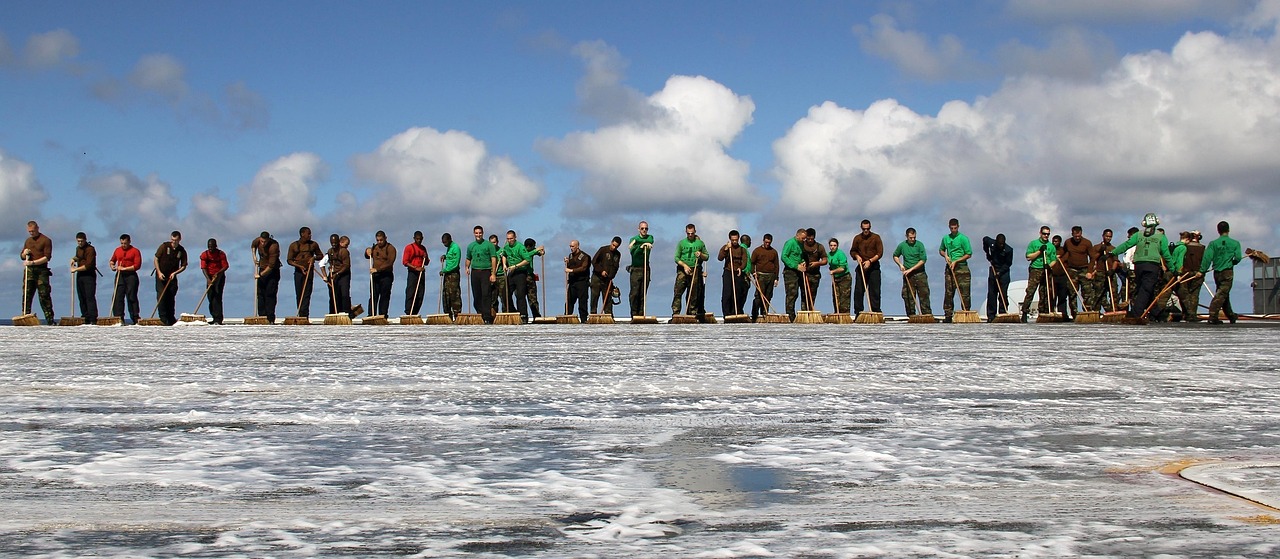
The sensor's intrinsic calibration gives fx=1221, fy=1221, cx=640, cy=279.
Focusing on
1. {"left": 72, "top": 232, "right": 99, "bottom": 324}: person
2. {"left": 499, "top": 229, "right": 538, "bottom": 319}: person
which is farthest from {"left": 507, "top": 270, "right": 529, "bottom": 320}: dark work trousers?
{"left": 72, "top": 232, "right": 99, "bottom": 324}: person

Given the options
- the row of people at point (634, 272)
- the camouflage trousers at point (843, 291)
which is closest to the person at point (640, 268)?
the row of people at point (634, 272)

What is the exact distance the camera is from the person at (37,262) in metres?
Result: 21.8

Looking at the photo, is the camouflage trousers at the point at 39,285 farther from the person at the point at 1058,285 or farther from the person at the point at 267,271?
the person at the point at 1058,285

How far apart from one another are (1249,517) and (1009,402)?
266 cm

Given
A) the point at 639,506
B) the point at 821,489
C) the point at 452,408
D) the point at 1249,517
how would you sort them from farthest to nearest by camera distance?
the point at 452,408, the point at 821,489, the point at 639,506, the point at 1249,517

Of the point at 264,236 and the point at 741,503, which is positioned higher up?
the point at 264,236

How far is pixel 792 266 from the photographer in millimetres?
22719

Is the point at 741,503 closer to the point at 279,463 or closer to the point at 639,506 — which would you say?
the point at 639,506

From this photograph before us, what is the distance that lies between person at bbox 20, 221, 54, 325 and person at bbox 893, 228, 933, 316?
607 inches

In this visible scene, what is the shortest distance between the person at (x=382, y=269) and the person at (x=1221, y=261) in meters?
14.4

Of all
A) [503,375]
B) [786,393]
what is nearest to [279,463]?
[786,393]

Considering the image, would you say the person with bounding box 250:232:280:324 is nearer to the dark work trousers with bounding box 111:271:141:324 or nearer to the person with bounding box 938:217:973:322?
the dark work trousers with bounding box 111:271:141:324

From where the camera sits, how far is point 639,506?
2408 millimetres

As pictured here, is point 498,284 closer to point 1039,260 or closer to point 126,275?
point 126,275
